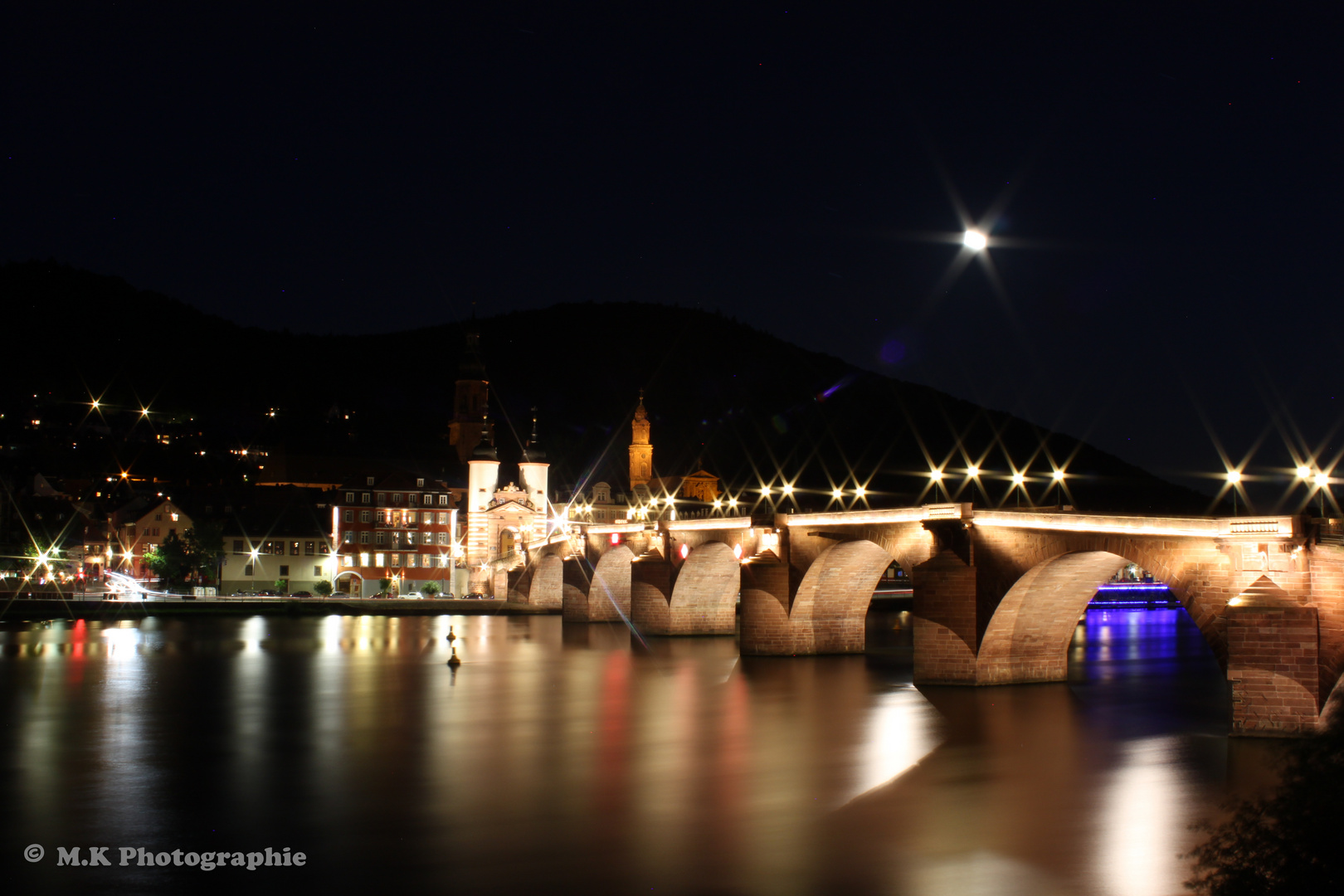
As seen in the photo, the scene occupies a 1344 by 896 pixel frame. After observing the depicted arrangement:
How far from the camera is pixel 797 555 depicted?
41031 mm

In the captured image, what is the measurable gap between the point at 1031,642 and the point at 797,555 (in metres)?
9.67

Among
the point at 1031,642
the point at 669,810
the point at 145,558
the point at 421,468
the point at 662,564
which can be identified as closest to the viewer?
the point at 669,810

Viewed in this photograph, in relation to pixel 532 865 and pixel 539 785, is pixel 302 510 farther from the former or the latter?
pixel 532 865

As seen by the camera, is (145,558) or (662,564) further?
(145,558)

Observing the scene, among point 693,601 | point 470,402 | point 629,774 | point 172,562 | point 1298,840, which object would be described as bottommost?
point 629,774

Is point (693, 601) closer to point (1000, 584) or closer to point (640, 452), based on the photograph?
point (1000, 584)

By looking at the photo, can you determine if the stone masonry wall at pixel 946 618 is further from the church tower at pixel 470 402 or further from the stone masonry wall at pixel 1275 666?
the church tower at pixel 470 402

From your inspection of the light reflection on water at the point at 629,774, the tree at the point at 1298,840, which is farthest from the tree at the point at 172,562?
the tree at the point at 1298,840

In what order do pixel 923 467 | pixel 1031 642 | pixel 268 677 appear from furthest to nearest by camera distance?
pixel 923 467, pixel 268 677, pixel 1031 642

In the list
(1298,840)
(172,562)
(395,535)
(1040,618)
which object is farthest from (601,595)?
(1298,840)

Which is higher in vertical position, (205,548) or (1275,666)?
(205,548)

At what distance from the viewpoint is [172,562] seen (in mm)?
81625

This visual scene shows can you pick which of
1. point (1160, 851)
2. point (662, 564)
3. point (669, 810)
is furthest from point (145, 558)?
point (1160, 851)

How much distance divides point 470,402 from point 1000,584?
283ft
